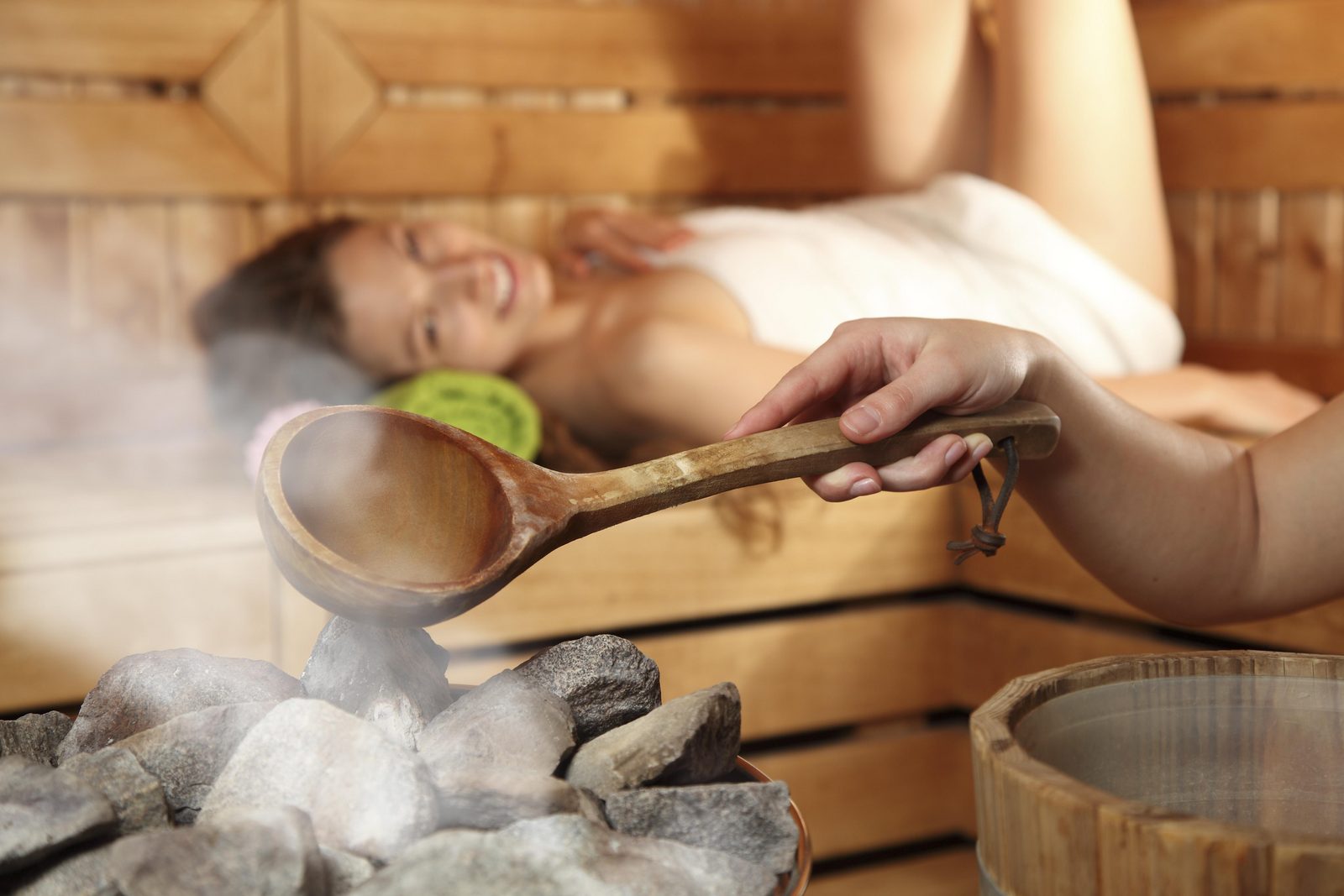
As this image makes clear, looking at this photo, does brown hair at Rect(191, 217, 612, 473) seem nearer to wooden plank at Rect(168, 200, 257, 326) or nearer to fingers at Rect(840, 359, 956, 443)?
wooden plank at Rect(168, 200, 257, 326)

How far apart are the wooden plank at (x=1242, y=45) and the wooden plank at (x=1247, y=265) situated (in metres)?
0.19

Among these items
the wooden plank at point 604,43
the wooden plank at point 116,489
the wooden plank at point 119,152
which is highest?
the wooden plank at point 604,43

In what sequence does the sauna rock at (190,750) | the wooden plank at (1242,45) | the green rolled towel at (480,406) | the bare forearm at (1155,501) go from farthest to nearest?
the wooden plank at (1242,45) < the green rolled towel at (480,406) < the bare forearm at (1155,501) < the sauna rock at (190,750)

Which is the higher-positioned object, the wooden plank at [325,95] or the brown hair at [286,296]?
the wooden plank at [325,95]

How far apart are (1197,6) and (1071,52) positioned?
1.61 feet

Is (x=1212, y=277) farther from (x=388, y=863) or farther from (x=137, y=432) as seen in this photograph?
(x=388, y=863)

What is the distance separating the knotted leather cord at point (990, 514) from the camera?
0.75 m

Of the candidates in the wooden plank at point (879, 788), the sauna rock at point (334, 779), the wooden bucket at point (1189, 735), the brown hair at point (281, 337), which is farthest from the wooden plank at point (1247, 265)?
the sauna rock at point (334, 779)

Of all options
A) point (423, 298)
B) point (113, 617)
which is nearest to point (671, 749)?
point (113, 617)

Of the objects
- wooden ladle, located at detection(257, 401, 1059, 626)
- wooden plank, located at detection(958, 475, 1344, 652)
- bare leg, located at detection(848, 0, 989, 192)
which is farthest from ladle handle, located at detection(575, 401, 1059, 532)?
bare leg, located at detection(848, 0, 989, 192)

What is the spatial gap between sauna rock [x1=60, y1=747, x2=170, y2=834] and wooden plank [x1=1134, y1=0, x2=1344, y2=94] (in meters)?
2.11

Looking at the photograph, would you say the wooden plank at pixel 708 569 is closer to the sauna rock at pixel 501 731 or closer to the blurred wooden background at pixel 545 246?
the blurred wooden background at pixel 545 246

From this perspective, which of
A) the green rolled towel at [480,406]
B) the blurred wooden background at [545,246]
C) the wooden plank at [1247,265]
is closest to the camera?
the blurred wooden background at [545,246]

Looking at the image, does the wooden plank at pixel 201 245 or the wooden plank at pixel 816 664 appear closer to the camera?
the wooden plank at pixel 816 664
